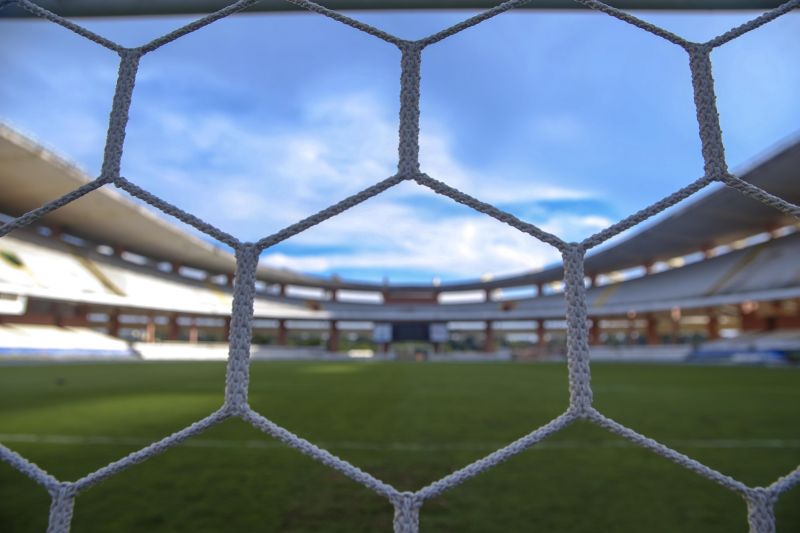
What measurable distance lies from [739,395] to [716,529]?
455cm

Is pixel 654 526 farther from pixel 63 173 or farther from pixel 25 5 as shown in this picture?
pixel 63 173

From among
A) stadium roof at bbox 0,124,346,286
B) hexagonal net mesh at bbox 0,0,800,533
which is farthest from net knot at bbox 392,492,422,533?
stadium roof at bbox 0,124,346,286

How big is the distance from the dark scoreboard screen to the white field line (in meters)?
23.9

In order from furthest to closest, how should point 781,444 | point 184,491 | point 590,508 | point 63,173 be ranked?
point 63,173 → point 781,444 → point 184,491 → point 590,508

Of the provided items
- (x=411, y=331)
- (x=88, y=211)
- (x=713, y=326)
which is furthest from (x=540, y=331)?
(x=88, y=211)

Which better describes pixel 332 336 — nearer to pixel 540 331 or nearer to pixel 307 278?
pixel 307 278

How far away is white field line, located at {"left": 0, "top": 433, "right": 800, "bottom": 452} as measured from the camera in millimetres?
2162

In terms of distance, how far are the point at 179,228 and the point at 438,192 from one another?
63.6 ft

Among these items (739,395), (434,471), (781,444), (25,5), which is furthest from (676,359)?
(25,5)

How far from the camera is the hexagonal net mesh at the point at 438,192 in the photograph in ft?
2.29

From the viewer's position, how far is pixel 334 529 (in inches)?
48.2

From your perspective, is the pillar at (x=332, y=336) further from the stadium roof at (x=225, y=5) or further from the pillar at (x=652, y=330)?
the stadium roof at (x=225, y=5)

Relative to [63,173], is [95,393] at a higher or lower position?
lower

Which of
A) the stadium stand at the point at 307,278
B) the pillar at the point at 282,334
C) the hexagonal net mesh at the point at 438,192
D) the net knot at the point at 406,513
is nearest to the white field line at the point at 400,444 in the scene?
the hexagonal net mesh at the point at 438,192
